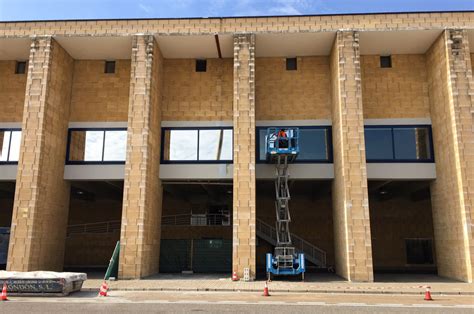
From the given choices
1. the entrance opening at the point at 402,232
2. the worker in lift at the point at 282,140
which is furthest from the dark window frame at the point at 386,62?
the entrance opening at the point at 402,232

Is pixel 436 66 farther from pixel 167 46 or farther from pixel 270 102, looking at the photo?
pixel 167 46

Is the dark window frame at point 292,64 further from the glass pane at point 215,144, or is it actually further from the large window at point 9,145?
the large window at point 9,145

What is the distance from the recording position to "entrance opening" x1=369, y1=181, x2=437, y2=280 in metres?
30.8

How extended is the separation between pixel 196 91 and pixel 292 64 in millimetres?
6319

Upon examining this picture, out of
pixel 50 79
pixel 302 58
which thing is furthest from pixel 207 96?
pixel 50 79

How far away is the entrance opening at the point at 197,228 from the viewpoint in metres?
26.6

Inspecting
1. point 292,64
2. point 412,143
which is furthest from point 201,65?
point 412,143

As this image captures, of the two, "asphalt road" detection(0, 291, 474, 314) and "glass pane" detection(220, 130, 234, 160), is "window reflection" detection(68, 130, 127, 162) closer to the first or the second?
"glass pane" detection(220, 130, 234, 160)

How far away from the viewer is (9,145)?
24391mm

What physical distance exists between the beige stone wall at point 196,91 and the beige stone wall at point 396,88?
27.8 ft

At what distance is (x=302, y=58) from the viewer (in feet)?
84.4

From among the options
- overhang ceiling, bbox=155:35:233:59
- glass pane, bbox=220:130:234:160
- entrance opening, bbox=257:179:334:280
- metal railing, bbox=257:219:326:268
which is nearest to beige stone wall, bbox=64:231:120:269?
metal railing, bbox=257:219:326:268

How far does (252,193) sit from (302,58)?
9693 mm

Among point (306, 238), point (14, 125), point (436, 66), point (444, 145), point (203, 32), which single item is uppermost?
point (203, 32)
